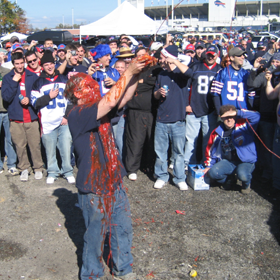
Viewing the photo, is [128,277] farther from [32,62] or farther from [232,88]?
[32,62]

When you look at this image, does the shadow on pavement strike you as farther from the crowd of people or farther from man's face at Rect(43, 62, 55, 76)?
man's face at Rect(43, 62, 55, 76)

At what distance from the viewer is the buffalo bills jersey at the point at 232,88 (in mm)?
5691

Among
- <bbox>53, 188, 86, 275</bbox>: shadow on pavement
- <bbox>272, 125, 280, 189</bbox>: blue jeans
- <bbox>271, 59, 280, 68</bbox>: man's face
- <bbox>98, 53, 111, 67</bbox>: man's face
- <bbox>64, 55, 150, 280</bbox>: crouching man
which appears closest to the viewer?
<bbox>64, 55, 150, 280</bbox>: crouching man

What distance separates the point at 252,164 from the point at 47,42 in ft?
22.8

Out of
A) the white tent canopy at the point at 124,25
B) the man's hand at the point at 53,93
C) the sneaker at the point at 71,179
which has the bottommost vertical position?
the sneaker at the point at 71,179

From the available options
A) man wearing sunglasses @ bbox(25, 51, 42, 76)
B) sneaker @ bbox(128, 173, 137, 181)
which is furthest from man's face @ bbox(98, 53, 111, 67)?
sneaker @ bbox(128, 173, 137, 181)

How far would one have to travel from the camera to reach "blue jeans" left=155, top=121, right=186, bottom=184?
5.33 metres

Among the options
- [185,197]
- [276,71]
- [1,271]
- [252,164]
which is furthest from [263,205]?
[1,271]

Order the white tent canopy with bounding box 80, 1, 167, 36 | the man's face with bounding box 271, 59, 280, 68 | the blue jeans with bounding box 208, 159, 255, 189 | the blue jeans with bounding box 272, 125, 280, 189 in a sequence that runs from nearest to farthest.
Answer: the blue jeans with bounding box 208, 159, 255, 189, the blue jeans with bounding box 272, 125, 280, 189, the man's face with bounding box 271, 59, 280, 68, the white tent canopy with bounding box 80, 1, 167, 36

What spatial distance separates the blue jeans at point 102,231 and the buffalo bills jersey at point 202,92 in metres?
3.21

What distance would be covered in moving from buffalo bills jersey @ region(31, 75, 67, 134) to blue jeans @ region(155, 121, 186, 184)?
1771mm

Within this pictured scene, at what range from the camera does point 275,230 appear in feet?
13.6

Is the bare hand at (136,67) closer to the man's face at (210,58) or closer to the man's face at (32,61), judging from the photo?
the man's face at (210,58)

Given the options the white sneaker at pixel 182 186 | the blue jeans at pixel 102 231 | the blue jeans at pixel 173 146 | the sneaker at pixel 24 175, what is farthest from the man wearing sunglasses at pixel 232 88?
the sneaker at pixel 24 175
